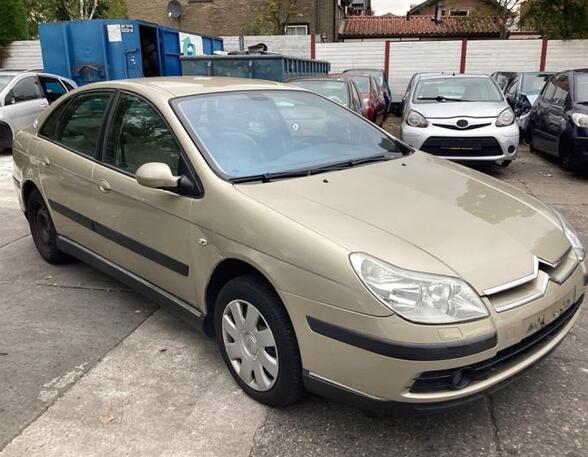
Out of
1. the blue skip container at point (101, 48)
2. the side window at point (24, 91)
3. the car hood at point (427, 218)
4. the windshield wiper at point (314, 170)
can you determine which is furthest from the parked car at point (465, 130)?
the side window at point (24, 91)

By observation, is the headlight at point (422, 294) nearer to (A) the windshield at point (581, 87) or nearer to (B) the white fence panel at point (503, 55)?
(A) the windshield at point (581, 87)

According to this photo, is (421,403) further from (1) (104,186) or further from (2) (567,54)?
(2) (567,54)

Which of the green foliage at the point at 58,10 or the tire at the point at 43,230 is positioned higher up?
the green foliage at the point at 58,10

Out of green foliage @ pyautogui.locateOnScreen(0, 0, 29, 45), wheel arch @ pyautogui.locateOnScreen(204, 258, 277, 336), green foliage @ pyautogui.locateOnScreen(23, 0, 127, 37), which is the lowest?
wheel arch @ pyautogui.locateOnScreen(204, 258, 277, 336)

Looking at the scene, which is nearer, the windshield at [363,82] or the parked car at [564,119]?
the parked car at [564,119]

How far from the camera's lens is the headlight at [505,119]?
7730 millimetres

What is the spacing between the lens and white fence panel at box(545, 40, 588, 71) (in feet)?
59.1

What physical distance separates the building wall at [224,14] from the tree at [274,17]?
1.04 ft

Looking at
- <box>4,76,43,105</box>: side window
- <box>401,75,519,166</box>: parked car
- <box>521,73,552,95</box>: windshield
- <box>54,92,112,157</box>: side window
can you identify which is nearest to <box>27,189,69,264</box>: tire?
<box>54,92,112,157</box>: side window

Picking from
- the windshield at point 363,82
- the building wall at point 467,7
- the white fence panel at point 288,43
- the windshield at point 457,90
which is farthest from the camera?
the building wall at point 467,7

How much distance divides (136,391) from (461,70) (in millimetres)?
18283

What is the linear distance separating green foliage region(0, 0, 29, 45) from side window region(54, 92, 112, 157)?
640 inches

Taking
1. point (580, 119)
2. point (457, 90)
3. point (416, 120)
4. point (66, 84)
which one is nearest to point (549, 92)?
point (457, 90)

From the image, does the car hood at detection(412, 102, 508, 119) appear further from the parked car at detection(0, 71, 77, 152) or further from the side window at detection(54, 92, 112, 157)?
the parked car at detection(0, 71, 77, 152)
